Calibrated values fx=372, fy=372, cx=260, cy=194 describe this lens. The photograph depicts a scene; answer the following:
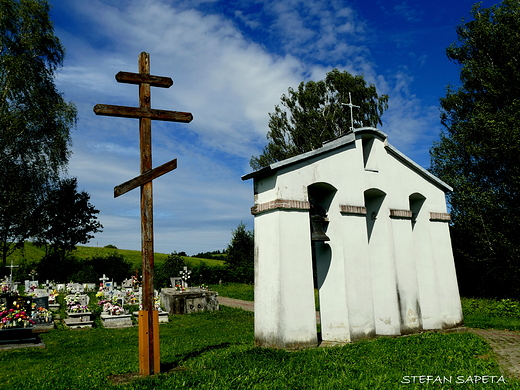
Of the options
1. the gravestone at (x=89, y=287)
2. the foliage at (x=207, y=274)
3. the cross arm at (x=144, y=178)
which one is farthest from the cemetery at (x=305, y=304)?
the foliage at (x=207, y=274)

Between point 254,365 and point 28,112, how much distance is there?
A: 18.3m

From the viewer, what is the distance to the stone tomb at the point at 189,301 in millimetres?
16984

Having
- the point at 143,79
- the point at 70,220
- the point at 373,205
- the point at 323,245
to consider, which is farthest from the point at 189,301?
the point at 70,220

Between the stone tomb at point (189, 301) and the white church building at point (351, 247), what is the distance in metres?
9.40

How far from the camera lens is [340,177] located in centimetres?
945

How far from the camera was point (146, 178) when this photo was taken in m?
6.43

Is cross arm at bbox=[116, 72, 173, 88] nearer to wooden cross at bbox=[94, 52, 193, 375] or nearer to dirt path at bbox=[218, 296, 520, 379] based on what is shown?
wooden cross at bbox=[94, 52, 193, 375]

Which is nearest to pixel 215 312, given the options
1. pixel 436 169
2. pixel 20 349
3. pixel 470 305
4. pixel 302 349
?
pixel 20 349

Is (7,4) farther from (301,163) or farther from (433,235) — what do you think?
(433,235)

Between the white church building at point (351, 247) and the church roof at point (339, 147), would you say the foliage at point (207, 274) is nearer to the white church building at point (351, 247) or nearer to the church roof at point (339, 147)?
the white church building at point (351, 247)

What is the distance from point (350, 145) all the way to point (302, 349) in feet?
17.0

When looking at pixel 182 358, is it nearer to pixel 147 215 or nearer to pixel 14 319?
pixel 147 215

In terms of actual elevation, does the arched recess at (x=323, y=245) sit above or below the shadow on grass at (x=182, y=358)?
above

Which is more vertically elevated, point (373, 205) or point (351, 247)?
point (373, 205)
